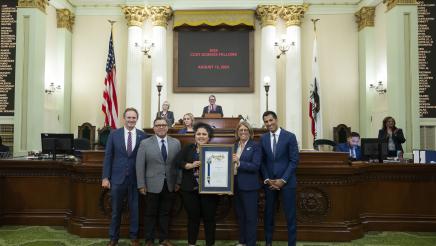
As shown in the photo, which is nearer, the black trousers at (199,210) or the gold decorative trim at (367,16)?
the black trousers at (199,210)

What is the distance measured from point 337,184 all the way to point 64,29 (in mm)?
11694

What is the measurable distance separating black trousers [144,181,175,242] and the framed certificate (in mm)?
640

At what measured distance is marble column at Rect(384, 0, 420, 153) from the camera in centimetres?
1000

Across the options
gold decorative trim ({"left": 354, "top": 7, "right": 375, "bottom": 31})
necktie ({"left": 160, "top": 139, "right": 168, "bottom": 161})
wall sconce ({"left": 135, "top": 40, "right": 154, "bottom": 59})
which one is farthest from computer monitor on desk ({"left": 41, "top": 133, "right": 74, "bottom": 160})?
gold decorative trim ({"left": 354, "top": 7, "right": 375, "bottom": 31})

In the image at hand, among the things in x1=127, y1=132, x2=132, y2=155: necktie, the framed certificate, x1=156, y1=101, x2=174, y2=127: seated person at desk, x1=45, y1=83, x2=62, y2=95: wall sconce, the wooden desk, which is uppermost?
x1=45, y1=83, x2=62, y2=95: wall sconce

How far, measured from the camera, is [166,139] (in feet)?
16.1

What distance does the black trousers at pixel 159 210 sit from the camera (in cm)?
479

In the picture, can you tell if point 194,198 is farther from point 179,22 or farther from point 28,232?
point 179,22

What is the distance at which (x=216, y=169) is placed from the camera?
441 centimetres

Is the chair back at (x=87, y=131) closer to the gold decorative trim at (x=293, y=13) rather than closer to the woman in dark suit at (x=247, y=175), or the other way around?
the gold decorative trim at (x=293, y=13)

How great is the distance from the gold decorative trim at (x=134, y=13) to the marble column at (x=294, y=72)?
498cm

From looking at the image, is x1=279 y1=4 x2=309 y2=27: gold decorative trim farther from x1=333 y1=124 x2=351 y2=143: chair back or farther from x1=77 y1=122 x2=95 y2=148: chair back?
x1=77 y1=122 x2=95 y2=148: chair back

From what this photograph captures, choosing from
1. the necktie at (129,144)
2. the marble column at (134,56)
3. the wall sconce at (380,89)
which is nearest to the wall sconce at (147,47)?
the marble column at (134,56)

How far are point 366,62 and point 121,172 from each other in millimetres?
10966
